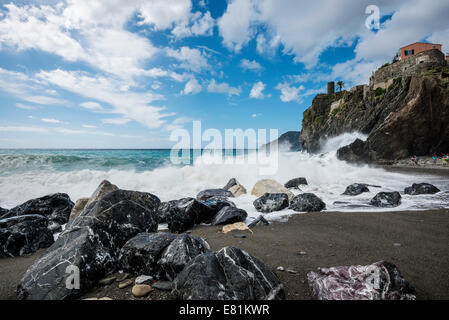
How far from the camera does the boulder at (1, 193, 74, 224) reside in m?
5.91

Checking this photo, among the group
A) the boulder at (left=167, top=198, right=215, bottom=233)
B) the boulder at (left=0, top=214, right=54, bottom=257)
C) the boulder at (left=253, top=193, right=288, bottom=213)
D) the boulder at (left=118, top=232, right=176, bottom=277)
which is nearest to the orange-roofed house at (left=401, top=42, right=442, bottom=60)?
the boulder at (left=253, top=193, right=288, bottom=213)

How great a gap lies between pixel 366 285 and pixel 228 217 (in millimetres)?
2961

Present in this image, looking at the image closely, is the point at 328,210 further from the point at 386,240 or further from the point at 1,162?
the point at 1,162

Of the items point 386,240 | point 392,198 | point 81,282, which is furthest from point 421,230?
point 81,282

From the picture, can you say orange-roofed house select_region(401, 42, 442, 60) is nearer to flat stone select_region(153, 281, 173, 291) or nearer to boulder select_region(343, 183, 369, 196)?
boulder select_region(343, 183, 369, 196)

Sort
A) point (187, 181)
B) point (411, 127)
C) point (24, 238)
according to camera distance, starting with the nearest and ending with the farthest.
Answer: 1. point (24, 238)
2. point (187, 181)
3. point (411, 127)

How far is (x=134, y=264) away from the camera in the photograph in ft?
7.82

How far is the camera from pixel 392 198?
5.50 metres

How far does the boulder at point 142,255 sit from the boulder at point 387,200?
5592mm

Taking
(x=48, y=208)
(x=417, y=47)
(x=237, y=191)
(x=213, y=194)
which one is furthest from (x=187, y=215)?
(x=417, y=47)

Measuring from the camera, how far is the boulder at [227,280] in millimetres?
1646

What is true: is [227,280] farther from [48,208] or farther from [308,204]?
[48,208]

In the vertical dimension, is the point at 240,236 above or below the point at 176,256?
below
